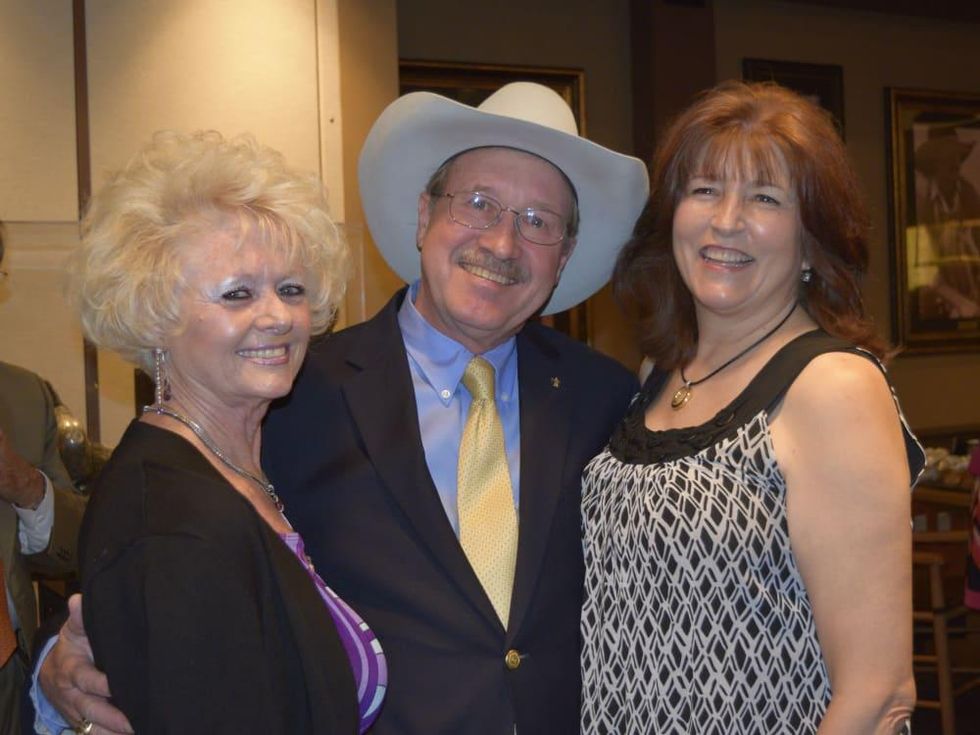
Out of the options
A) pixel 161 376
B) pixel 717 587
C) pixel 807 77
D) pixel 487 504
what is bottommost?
pixel 717 587

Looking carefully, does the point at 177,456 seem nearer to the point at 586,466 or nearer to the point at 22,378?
the point at 586,466

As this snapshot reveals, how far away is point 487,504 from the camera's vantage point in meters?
1.88

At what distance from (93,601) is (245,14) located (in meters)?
2.38

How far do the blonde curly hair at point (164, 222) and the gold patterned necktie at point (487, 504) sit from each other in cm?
50

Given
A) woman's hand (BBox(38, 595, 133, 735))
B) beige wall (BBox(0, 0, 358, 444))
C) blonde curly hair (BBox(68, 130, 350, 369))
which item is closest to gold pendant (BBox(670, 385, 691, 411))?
blonde curly hair (BBox(68, 130, 350, 369))

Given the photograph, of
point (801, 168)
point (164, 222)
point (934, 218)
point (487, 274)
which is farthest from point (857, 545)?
point (934, 218)

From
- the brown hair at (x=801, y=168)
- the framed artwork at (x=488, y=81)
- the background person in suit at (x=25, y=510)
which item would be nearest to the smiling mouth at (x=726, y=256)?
the brown hair at (x=801, y=168)

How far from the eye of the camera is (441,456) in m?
1.93

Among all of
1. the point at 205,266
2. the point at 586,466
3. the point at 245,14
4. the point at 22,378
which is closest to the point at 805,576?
the point at 586,466

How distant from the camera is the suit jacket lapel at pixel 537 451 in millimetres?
1837

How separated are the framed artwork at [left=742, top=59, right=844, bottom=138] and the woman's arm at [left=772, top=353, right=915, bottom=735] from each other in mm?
4573

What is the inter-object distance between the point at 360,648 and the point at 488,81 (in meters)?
4.00

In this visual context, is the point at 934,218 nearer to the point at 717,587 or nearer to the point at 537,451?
the point at 537,451

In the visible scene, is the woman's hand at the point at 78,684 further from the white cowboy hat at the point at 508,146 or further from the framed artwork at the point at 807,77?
the framed artwork at the point at 807,77
